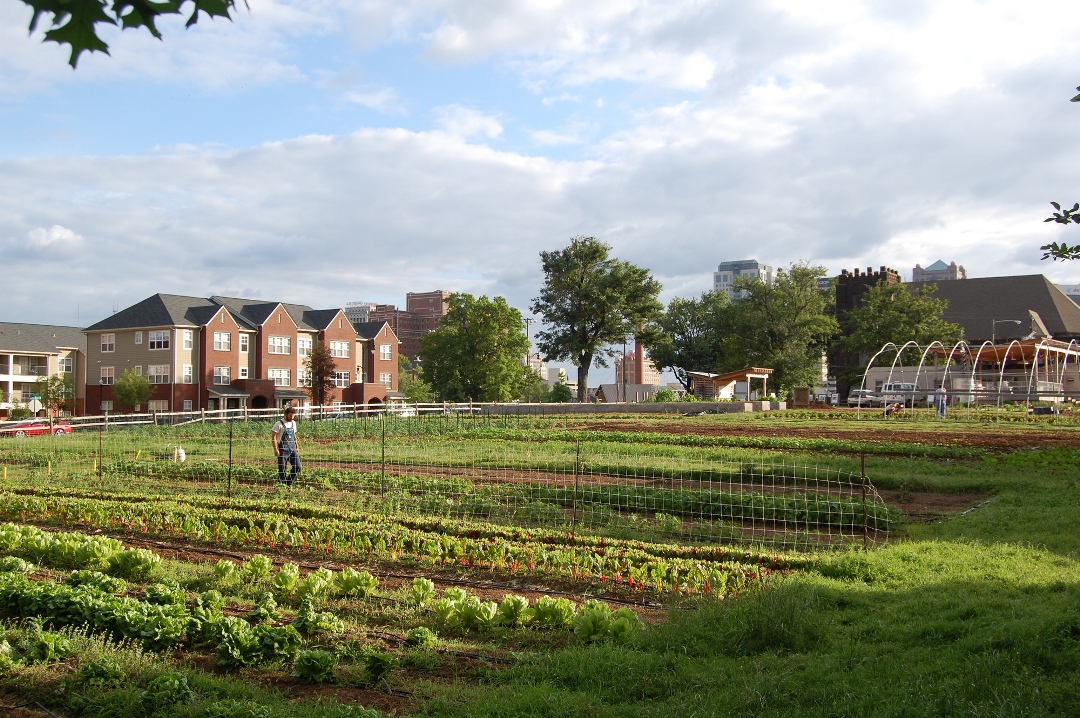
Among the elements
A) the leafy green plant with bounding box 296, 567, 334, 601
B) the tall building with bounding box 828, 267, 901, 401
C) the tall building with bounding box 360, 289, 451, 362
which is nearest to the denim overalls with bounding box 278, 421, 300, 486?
the leafy green plant with bounding box 296, 567, 334, 601

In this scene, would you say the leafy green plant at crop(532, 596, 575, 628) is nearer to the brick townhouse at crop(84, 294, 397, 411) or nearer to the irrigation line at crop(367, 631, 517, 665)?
the irrigation line at crop(367, 631, 517, 665)

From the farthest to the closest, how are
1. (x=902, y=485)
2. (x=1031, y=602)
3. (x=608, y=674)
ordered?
1. (x=902, y=485)
2. (x=1031, y=602)
3. (x=608, y=674)

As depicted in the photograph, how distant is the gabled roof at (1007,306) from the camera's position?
80500 millimetres

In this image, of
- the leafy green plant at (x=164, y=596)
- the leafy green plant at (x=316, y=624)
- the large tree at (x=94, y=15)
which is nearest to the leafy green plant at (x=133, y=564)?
the leafy green plant at (x=164, y=596)

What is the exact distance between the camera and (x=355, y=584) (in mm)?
7277

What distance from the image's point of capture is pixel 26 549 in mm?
8938

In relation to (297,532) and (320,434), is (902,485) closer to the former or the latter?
(297,532)

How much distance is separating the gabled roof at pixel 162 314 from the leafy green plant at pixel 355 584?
55.8 metres

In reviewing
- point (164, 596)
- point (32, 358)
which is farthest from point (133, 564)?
point (32, 358)

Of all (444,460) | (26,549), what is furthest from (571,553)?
(444,460)

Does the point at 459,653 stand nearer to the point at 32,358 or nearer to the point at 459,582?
the point at 459,582

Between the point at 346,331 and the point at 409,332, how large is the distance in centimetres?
11023

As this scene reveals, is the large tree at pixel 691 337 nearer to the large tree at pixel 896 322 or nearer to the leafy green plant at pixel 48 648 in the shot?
the large tree at pixel 896 322

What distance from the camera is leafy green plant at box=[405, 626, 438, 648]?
5855mm
